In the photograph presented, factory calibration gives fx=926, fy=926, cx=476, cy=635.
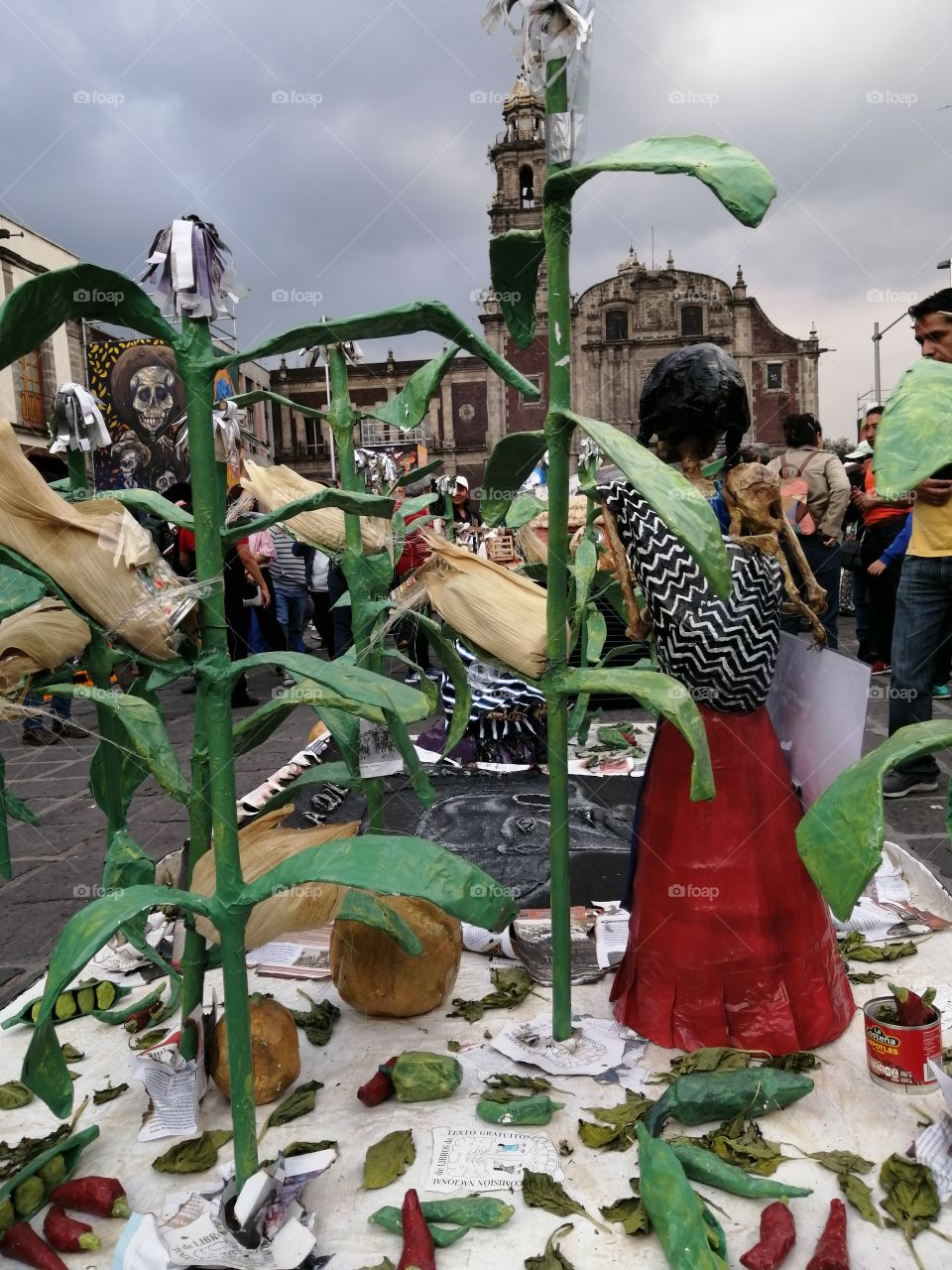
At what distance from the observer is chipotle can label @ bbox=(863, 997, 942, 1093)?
1472mm

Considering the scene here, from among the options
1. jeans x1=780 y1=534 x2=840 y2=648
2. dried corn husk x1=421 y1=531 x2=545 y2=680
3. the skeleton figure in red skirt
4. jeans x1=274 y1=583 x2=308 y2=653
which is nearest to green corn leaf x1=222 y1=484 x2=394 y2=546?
dried corn husk x1=421 y1=531 x2=545 y2=680

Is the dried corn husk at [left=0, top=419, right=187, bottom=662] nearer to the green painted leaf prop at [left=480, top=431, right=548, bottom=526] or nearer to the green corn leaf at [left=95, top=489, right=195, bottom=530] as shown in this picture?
the green corn leaf at [left=95, top=489, right=195, bottom=530]

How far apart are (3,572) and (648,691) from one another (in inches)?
37.7

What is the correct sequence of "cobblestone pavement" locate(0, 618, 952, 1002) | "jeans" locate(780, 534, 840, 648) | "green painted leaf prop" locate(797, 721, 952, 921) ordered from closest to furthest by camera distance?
1. "green painted leaf prop" locate(797, 721, 952, 921)
2. "cobblestone pavement" locate(0, 618, 952, 1002)
3. "jeans" locate(780, 534, 840, 648)

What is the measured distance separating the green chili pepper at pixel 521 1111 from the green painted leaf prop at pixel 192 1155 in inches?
16.0

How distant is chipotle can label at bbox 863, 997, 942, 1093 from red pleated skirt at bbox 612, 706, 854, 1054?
15 cm

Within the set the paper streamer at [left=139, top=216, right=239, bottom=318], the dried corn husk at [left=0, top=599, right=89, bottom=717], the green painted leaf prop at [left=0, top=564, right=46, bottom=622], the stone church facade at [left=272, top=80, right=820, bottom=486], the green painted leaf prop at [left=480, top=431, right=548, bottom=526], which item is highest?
the stone church facade at [left=272, top=80, right=820, bottom=486]

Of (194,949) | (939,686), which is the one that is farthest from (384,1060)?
(939,686)

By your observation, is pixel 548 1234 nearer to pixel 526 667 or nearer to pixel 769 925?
pixel 769 925

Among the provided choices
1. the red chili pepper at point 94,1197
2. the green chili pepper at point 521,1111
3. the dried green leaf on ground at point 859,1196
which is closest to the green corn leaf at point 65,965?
the red chili pepper at point 94,1197

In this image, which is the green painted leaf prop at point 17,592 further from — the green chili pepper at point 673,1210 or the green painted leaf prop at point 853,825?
the green chili pepper at point 673,1210

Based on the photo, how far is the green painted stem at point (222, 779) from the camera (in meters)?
1.20

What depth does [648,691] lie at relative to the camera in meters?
1.39

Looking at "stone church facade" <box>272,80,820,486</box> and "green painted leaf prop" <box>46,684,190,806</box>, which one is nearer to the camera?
"green painted leaf prop" <box>46,684,190,806</box>
